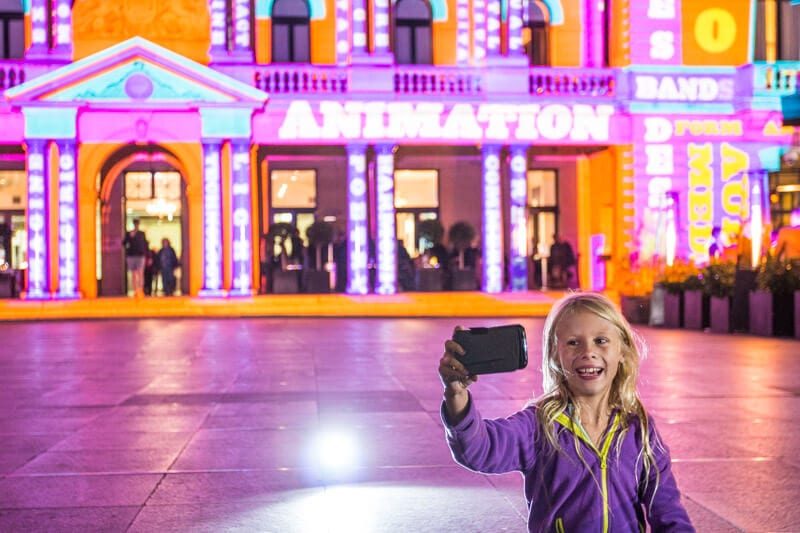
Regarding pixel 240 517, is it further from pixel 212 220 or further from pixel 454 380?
pixel 212 220

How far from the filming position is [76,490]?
Result: 596 cm

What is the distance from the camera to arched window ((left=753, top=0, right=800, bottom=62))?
3167 centimetres

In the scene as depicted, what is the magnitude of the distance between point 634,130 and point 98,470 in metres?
26.1

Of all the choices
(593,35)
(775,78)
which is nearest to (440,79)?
(593,35)

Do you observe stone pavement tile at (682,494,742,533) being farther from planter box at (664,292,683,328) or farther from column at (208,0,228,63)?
column at (208,0,228,63)

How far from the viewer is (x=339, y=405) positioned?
30.8 feet

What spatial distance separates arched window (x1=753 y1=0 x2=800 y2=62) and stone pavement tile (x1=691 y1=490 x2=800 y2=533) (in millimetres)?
28176

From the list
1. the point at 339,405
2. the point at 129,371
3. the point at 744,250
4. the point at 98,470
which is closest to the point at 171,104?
the point at 744,250

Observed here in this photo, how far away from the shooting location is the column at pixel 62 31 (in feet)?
98.2

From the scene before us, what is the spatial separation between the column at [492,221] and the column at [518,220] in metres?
0.38

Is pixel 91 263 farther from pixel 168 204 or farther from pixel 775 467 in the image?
pixel 775 467

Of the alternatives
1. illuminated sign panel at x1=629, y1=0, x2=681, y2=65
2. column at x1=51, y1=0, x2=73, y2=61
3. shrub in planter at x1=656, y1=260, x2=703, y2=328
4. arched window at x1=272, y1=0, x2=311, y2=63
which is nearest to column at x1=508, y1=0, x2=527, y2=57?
illuminated sign panel at x1=629, y1=0, x2=681, y2=65

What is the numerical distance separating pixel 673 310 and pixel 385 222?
11.4 m

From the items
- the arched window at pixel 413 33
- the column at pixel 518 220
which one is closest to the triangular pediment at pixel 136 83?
the arched window at pixel 413 33
